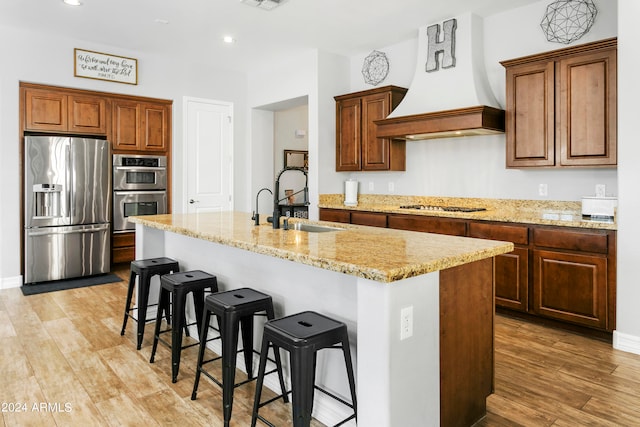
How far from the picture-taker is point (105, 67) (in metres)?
5.36

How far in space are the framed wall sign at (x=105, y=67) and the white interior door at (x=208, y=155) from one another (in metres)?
0.79

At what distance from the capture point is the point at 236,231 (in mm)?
2633

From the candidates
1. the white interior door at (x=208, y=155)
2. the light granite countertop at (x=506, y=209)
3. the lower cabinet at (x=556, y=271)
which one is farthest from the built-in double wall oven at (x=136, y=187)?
the lower cabinet at (x=556, y=271)

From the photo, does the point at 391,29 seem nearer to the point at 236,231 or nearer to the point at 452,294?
the point at 236,231

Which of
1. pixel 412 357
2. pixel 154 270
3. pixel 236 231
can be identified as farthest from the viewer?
pixel 154 270

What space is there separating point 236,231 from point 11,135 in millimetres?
3693

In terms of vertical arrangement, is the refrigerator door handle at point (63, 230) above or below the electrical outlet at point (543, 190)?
below

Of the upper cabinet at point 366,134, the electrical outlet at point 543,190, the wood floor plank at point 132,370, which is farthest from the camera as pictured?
the upper cabinet at point 366,134

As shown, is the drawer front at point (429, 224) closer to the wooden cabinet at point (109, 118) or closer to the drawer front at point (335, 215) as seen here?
the drawer front at point (335, 215)

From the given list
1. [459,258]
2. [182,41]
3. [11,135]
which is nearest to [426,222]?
[459,258]

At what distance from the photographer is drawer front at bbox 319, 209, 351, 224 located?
512 cm

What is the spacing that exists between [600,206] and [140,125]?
5176 mm

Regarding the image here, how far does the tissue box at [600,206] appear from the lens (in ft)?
10.7

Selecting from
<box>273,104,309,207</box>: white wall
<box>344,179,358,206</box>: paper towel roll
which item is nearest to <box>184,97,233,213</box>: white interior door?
<box>273,104,309,207</box>: white wall
